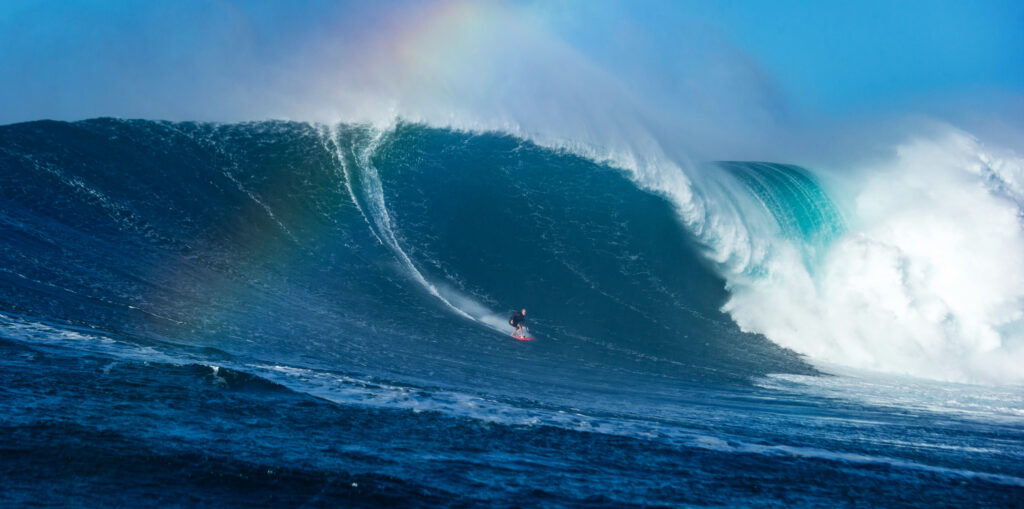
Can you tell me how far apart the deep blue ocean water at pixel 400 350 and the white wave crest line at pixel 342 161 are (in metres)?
0.04

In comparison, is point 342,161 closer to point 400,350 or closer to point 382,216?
point 382,216

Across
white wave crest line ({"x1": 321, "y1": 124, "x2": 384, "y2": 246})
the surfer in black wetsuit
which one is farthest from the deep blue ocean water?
the surfer in black wetsuit

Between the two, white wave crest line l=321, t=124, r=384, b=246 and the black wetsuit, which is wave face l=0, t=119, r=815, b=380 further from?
the black wetsuit

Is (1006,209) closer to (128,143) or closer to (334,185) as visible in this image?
(334,185)

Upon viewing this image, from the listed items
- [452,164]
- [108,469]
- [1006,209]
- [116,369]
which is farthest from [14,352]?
[1006,209]

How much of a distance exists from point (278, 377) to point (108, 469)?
246 cm

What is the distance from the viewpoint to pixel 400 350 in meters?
8.42

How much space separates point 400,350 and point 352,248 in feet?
13.3

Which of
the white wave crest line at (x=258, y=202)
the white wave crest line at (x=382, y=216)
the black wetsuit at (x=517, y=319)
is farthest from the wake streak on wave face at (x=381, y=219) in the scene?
the white wave crest line at (x=258, y=202)

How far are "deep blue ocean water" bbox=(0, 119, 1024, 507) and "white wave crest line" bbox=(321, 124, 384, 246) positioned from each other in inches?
1.7

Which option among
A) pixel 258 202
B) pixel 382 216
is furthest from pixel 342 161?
pixel 258 202

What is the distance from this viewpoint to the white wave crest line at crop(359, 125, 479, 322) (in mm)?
11316

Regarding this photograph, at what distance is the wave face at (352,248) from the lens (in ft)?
27.5

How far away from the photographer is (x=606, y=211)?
1480 cm
